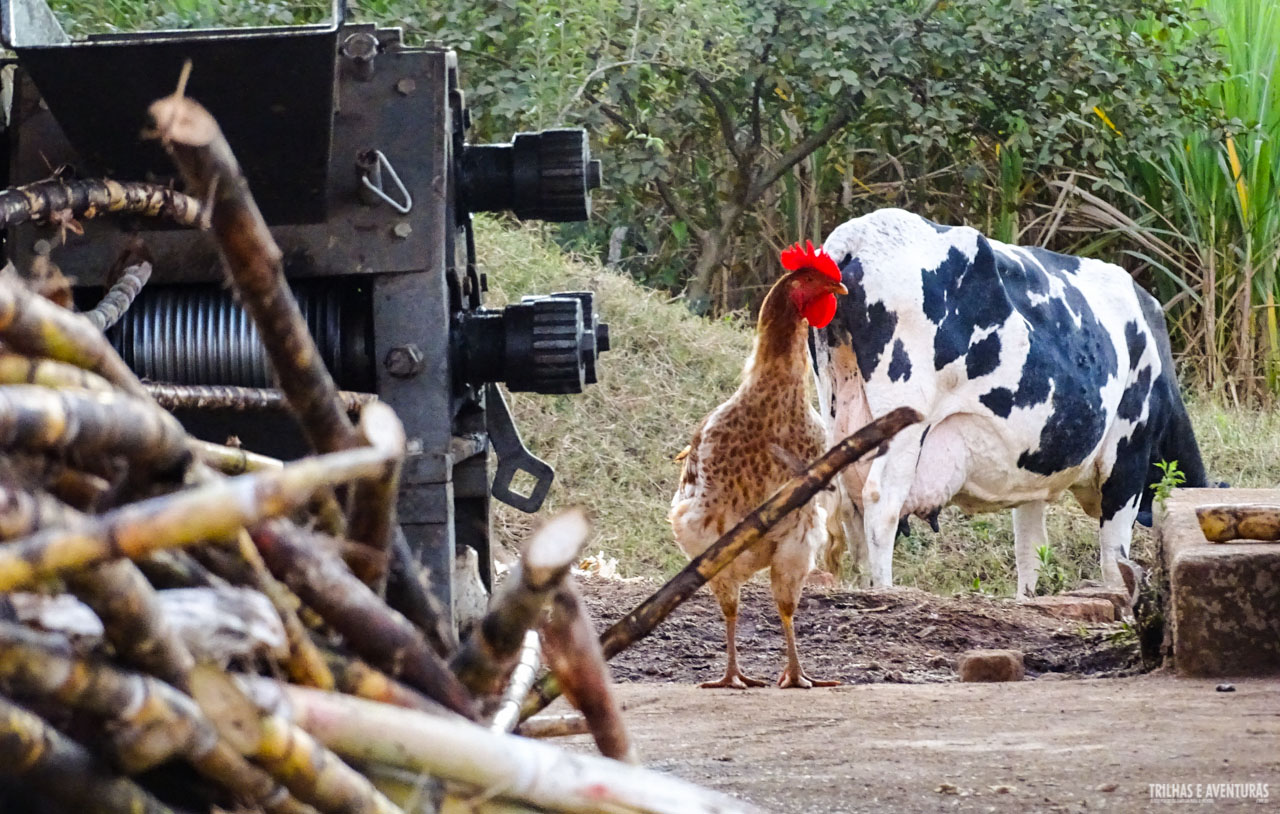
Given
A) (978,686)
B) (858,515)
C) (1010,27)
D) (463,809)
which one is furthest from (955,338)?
(463,809)

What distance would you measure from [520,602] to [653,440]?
716 centimetres

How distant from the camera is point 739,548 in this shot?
141 centimetres

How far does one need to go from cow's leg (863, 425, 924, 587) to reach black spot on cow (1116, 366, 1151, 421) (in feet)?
5.12

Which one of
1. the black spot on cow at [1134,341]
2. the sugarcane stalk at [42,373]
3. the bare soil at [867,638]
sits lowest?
the bare soil at [867,638]

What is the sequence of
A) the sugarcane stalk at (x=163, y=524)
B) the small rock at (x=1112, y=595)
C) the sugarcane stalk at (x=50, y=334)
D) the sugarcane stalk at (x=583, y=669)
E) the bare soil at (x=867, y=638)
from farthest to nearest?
the small rock at (x=1112, y=595), the bare soil at (x=867, y=638), the sugarcane stalk at (x=583, y=669), the sugarcane stalk at (x=50, y=334), the sugarcane stalk at (x=163, y=524)

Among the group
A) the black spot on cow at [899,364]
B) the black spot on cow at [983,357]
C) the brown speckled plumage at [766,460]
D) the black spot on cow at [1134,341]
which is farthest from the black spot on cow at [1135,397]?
the brown speckled plumage at [766,460]

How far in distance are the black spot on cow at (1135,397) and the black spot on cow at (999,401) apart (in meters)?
1.11

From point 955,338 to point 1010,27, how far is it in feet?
11.8

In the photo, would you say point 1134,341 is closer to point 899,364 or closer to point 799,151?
point 899,364

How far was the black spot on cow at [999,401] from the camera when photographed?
641cm

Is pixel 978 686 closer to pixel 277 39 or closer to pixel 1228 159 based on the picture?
pixel 277 39

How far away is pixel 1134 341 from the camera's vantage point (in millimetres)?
7434

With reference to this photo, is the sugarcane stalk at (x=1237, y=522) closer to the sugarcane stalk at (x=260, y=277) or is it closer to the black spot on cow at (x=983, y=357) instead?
the black spot on cow at (x=983, y=357)

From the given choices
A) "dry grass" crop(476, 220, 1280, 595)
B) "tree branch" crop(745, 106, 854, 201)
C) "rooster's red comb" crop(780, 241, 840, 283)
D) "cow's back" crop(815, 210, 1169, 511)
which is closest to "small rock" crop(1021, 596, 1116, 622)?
"cow's back" crop(815, 210, 1169, 511)
